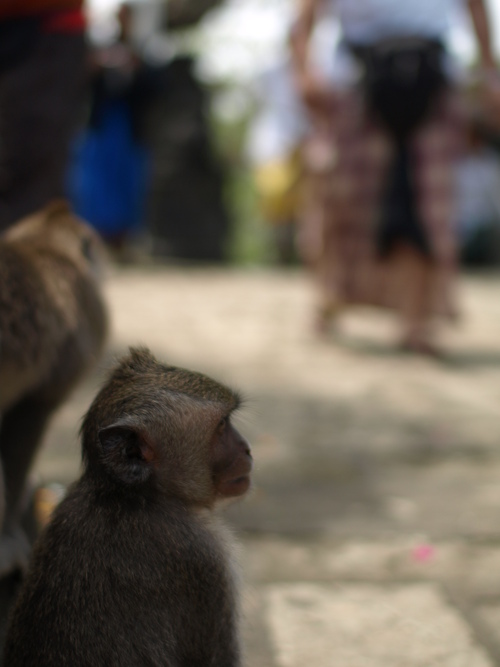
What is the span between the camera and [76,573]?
5.40ft

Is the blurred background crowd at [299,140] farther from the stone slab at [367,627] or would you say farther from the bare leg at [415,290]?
the stone slab at [367,627]

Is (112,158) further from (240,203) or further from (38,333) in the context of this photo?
(38,333)

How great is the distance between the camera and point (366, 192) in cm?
→ 566

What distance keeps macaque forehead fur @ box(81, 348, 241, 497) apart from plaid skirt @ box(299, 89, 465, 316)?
3.87 m

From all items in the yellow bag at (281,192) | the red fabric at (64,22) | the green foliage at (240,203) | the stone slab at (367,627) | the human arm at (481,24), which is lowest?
the green foliage at (240,203)

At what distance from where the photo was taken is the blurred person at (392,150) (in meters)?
5.25

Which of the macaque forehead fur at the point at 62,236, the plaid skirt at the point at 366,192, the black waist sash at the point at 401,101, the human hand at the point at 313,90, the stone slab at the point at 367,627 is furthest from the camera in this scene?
the human hand at the point at 313,90

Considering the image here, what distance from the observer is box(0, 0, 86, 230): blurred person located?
344 cm

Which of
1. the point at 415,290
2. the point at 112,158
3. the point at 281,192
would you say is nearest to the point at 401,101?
the point at 415,290

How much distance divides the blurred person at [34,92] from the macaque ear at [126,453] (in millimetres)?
2096

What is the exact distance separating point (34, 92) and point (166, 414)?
2.12 m

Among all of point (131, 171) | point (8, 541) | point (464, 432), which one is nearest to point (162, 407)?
point (8, 541)

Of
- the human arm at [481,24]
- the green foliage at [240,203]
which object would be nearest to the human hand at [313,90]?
the human arm at [481,24]

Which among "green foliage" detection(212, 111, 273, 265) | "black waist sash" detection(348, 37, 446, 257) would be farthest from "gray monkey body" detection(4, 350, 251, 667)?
"green foliage" detection(212, 111, 273, 265)
